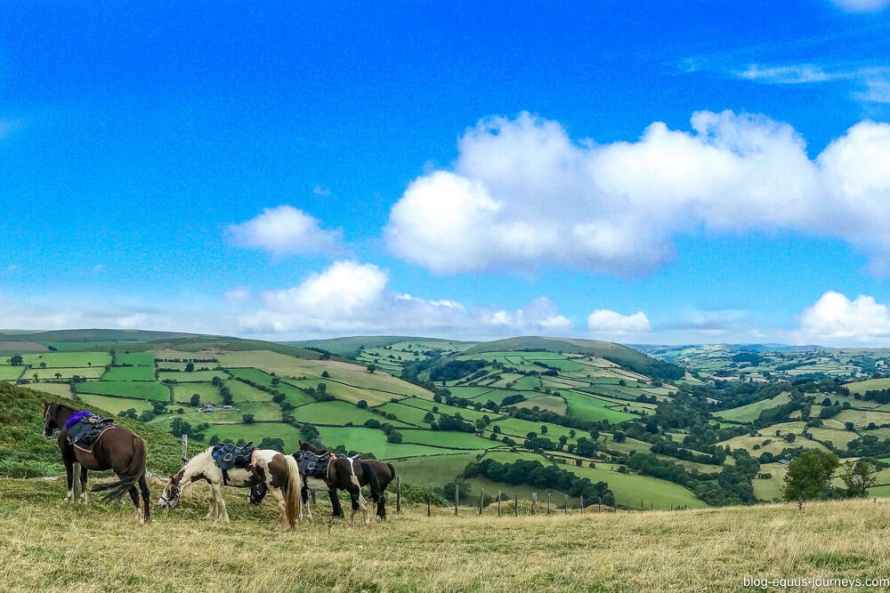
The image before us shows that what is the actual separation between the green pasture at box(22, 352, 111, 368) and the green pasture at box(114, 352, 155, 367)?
204 centimetres

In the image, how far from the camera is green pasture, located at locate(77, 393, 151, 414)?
78188mm

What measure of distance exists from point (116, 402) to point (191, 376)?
91.6 ft

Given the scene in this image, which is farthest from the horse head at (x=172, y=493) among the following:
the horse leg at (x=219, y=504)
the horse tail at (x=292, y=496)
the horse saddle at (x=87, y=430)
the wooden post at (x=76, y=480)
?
the horse tail at (x=292, y=496)

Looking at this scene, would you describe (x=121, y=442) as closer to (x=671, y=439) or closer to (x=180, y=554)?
(x=180, y=554)

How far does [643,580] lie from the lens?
10305 mm

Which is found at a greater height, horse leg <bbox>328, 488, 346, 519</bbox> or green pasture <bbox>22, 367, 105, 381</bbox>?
horse leg <bbox>328, 488, 346, 519</bbox>

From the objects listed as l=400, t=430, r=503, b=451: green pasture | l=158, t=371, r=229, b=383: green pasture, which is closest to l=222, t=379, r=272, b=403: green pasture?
l=158, t=371, r=229, b=383: green pasture

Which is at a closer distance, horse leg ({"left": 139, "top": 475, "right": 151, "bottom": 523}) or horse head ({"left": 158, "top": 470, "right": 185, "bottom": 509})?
horse leg ({"left": 139, "top": 475, "right": 151, "bottom": 523})

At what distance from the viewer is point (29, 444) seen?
23141 mm

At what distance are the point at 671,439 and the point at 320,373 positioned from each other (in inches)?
3113

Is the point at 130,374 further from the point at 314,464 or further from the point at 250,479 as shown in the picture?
the point at 250,479

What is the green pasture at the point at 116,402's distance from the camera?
257 feet

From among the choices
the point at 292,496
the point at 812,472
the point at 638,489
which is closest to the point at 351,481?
the point at 292,496

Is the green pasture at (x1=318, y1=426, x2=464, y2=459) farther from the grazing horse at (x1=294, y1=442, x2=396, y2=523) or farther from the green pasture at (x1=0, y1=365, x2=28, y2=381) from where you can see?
the green pasture at (x1=0, y1=365, x2=28, y2=381)
